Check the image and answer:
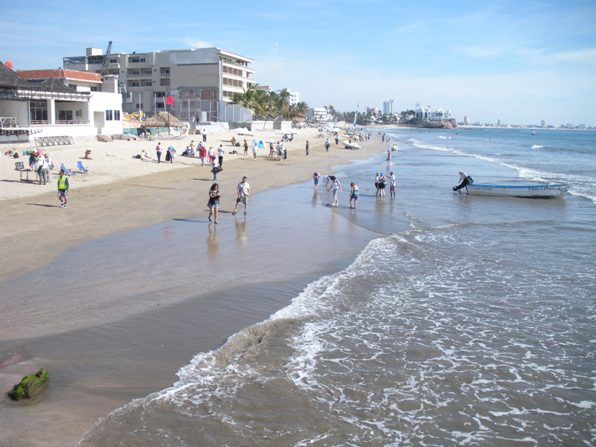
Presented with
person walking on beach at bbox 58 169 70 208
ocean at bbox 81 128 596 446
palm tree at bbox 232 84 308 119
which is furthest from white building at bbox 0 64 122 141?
palm tree at bbox 232 84 308 119

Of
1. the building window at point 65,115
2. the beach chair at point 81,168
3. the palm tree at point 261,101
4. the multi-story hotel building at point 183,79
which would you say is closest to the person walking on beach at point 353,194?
the beach chair at point 81,168

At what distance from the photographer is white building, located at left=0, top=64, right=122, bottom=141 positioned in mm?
36531

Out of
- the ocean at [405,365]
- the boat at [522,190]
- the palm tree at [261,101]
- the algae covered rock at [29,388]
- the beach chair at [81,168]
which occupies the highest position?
the palm tree at [261,101]

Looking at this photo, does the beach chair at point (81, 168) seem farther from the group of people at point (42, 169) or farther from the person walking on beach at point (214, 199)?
the person walking on beach at point (214, 199)

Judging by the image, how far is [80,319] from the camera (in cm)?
947

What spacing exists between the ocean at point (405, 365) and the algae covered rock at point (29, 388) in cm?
109

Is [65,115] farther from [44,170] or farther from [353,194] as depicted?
[353,194]

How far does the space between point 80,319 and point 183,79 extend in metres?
83.3

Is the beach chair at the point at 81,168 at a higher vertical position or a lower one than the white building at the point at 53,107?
lower

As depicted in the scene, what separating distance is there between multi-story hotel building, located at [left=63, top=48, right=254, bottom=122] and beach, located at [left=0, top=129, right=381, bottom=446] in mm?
63343

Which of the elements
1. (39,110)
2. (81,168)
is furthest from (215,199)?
(39,110)

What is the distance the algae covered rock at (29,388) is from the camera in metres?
6.60

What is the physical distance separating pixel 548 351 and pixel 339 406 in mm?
4282

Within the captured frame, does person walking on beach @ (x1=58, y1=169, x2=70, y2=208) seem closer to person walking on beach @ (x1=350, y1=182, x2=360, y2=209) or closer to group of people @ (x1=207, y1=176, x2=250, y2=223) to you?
group of people @ (x1=207, y1=176, x2=250, y2=223)
